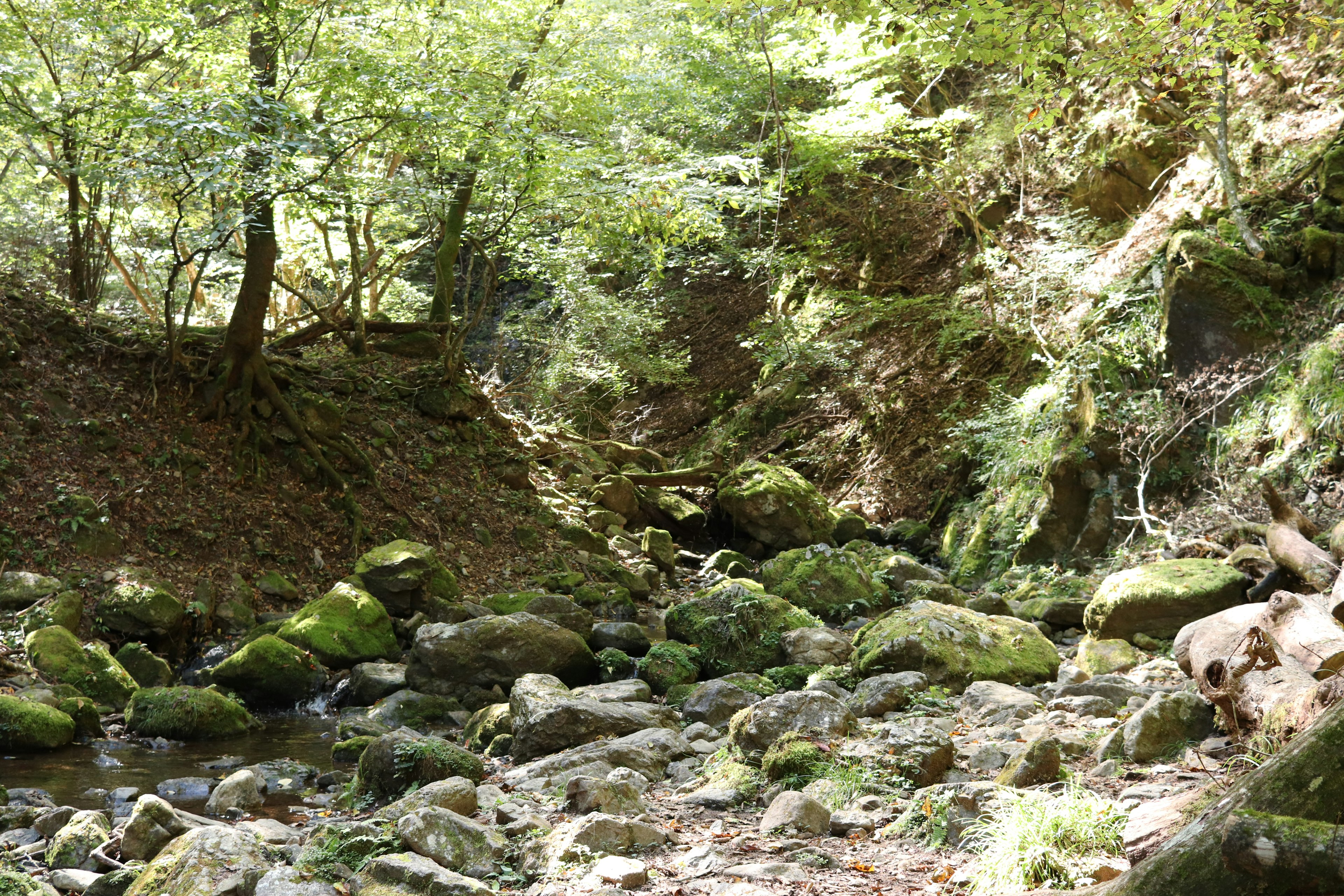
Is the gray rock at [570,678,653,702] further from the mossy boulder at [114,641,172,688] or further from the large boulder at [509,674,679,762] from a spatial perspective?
the mossy boulder at [114,641,172,688]

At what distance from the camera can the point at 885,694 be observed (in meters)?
6.15

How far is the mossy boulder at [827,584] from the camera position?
1012 cm

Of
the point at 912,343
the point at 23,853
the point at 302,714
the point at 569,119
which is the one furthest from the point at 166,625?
the point at 912,343

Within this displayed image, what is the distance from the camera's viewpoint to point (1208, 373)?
30.2 ft

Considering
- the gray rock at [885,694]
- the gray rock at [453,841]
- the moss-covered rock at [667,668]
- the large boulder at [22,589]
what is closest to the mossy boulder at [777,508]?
the moss-covered rock at [667,668]

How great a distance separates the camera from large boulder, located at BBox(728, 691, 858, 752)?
5.08 meters

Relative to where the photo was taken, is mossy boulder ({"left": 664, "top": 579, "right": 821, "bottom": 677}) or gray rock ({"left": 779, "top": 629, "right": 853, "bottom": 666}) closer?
gray rock ({"left": 779, "top": 629, "right": 853, "bottom": 666})

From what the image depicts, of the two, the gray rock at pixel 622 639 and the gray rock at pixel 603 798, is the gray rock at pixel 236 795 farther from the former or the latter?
the gray rock at pixel 622 639

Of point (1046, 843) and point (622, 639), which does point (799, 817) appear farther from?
point (622, 639)

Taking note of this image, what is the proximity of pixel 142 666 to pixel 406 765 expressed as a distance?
3.91 meters

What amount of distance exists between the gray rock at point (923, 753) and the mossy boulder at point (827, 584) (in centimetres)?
511

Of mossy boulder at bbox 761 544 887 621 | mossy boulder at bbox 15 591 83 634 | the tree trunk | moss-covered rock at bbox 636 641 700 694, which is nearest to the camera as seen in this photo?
mossy boulder at bbox 15 591 83 634

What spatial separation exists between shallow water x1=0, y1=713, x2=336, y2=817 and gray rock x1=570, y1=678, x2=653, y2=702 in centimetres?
189

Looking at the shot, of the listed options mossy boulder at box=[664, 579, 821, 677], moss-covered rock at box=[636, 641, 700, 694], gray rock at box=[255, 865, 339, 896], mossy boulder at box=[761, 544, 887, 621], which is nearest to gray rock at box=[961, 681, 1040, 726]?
mossy boulder at box=[664, 579, 821, 677]
